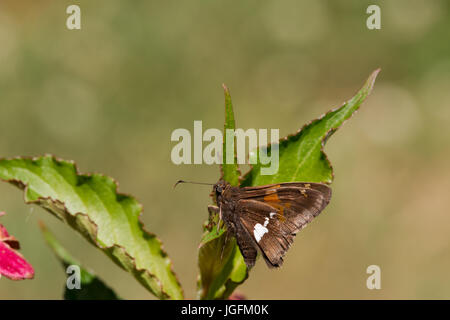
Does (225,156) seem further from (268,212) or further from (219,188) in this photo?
(268,212)

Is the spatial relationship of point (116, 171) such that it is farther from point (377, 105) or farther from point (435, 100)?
point (435, 100)
